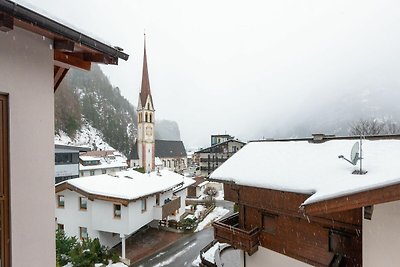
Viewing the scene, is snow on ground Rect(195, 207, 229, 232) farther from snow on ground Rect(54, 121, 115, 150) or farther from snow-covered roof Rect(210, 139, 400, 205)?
snow on ground Rect(54, 121, 115, 150)

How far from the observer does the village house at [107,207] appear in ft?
50.4

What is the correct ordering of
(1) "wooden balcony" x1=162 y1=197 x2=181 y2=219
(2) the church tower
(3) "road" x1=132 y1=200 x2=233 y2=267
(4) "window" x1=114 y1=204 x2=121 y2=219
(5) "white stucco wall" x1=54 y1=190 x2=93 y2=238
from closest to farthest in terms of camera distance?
(3) "road" x1=132 y1=200 x2=233 y2=267
(4) "window" x1=114 y1=204 x2=121 y2=219
(5) "white stucco wall" x1=54 y1=190 x2=93 y2=238
(1) "wooden balcony" x1=162 y1=197 x2=181 y2=219
(2) the church tower

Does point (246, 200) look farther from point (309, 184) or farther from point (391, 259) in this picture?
point (391, 259)

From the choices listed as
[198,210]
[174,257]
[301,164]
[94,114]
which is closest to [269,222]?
[301,164]

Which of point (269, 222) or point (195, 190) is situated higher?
point (269, 222)

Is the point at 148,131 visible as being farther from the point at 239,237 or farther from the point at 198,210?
the point at 239,237

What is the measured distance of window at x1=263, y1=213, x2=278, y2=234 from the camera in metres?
7.90

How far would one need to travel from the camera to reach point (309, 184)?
20.0ft

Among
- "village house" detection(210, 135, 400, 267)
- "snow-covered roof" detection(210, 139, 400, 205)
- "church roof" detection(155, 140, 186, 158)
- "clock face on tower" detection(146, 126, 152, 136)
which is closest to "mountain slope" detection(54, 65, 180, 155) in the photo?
"church roof" detection(155, 140, 186, 158)

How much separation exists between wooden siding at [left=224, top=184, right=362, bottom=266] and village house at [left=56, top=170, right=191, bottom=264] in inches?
336

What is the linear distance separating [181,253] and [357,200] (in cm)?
1518

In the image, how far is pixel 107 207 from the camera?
51.3ft

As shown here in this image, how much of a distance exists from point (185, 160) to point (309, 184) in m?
69.7

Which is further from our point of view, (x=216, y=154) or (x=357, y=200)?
(x=216, y=154)
